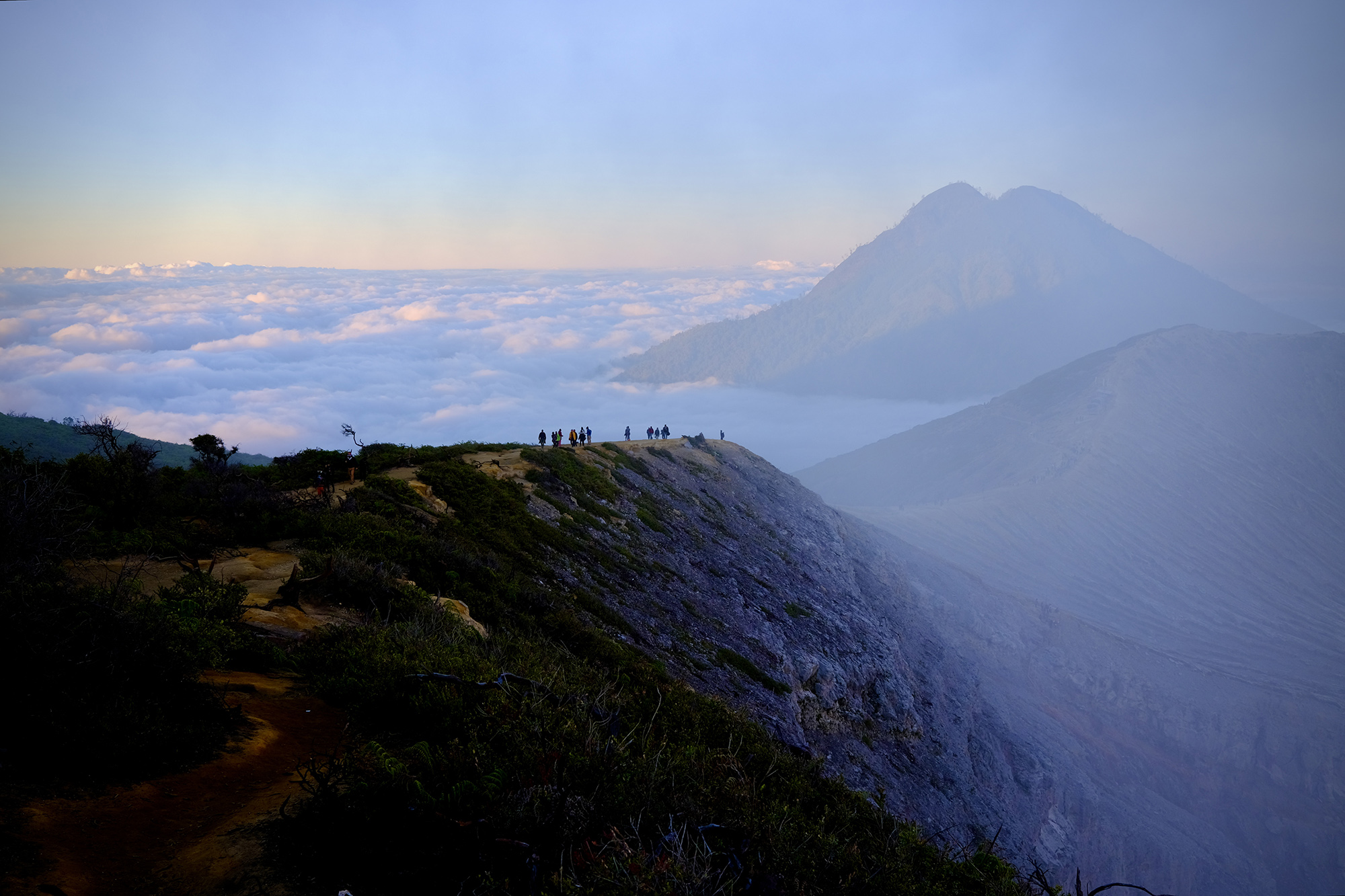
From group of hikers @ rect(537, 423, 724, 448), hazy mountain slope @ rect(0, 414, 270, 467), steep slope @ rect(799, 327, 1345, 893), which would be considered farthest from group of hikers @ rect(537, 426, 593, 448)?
steep slope @ rect(799, 327, 1345, 893)

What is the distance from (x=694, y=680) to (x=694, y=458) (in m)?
28.7

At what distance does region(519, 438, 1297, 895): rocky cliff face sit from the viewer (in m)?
24.4

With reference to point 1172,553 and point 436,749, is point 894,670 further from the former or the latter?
point 1172,553

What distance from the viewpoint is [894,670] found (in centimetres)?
3438

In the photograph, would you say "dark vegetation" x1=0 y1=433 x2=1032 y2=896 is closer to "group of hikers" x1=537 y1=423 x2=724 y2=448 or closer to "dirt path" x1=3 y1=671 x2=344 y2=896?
"dirt path" x1=3 y1=671 x2=344 y2=896

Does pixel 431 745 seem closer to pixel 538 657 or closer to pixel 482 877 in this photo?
pixel 482 877

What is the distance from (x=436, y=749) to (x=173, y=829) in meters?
1.89

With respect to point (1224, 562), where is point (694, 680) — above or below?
above

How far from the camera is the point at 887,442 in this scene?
137 metres

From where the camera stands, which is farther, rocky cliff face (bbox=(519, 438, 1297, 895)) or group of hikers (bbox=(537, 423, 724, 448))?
group of hikers (bbox=(537, 423, 724, 448))

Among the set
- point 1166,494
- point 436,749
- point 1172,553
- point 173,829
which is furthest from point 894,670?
point 1166,494

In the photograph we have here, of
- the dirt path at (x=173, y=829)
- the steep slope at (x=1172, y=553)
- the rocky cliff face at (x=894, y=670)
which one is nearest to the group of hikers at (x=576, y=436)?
the rocky cliff face at (x=894, y=670)

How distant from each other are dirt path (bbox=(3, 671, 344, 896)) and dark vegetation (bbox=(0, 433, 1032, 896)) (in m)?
0.25

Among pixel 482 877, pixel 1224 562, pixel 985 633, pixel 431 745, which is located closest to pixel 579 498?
pixel 431 745
